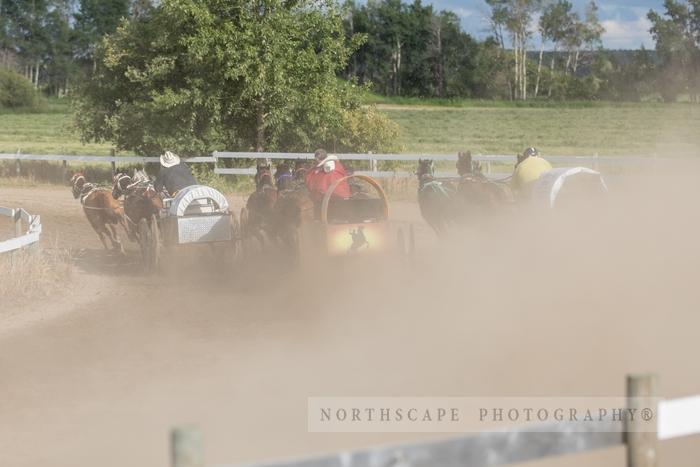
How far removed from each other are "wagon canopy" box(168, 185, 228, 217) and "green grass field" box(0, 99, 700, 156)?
25.0 metres

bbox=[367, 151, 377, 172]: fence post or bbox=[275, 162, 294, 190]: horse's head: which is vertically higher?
bbox=[275, 162, 294, 190]: horse's head

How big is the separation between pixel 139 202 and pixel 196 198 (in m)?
1.10

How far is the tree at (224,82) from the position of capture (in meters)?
A: 24.6

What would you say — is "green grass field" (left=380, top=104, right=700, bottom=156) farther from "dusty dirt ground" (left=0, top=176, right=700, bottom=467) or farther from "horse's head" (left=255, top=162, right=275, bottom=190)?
"dusty dirt ground" (left=0, top=176, right=700, bottom=467)

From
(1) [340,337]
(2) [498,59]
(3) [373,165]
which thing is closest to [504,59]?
(2) [498,59]

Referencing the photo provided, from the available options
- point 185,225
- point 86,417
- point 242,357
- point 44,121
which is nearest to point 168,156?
point 185,225

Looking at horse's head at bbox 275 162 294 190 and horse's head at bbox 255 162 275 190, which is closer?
horse's head at bbox 255 162 275 190

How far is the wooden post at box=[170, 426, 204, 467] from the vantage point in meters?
3.18

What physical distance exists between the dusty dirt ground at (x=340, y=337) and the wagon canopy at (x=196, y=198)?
3.01ft

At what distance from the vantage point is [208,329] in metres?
10.4

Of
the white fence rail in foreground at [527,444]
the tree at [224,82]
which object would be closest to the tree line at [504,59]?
the tree at [224,82]

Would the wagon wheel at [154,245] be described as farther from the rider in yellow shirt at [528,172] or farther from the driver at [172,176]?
the rider in yellow shirt at [528,172]

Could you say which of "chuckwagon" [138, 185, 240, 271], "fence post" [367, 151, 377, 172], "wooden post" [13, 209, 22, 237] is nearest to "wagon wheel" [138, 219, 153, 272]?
"chuckwagon" [138, 185, 240, 271]

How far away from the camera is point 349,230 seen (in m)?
12.6
